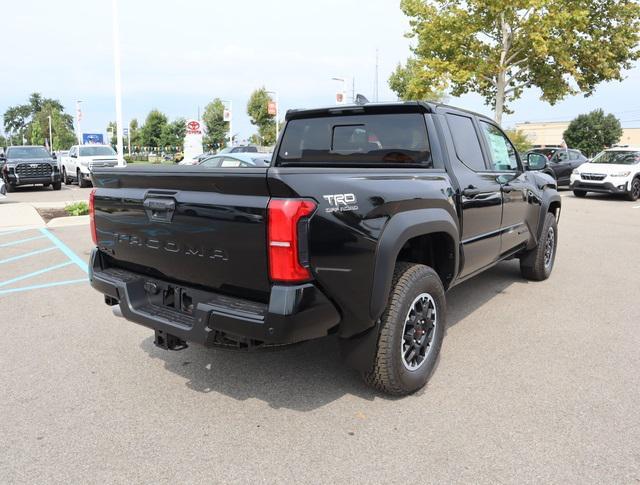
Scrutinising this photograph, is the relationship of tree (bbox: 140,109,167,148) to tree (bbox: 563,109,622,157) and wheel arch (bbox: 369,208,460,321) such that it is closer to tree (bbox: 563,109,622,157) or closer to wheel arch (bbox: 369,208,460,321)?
tree (bbox: 563,109,622,157)

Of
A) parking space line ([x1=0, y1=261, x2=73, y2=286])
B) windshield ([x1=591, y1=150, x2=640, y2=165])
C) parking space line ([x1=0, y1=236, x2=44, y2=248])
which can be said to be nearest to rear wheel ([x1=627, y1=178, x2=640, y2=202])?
windshield ([x1=591, y1=150, x2=640, y2=165])

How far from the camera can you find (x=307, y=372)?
3693 millimetres

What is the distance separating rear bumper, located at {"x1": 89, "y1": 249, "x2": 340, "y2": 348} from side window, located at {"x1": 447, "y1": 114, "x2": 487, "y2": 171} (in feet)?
6.80

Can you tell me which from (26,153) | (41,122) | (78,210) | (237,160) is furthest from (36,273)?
(41,122)

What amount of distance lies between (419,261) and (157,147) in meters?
68.5

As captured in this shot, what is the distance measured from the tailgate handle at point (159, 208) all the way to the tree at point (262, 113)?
5474 cm

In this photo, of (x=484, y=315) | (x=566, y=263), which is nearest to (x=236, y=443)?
(x=484, y=315)

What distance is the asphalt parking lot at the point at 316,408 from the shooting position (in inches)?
102

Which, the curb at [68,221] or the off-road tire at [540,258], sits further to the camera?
the curb at [68,221]

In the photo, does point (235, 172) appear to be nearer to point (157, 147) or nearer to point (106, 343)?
point (106, 343)

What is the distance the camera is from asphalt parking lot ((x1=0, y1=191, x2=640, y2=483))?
2598 millimetres

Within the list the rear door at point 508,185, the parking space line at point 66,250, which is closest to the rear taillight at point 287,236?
the rear door at point 508,185

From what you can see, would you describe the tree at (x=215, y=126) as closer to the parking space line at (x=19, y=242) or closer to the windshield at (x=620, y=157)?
the windshield at (x=620, y=157)

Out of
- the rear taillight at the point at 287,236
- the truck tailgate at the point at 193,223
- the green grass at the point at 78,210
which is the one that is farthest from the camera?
the green grass at the point at 78,210
